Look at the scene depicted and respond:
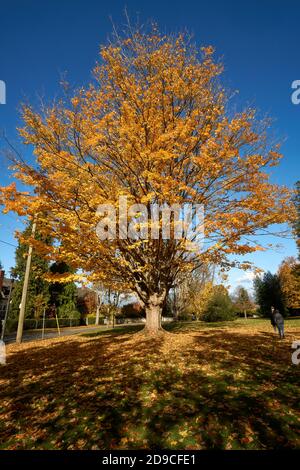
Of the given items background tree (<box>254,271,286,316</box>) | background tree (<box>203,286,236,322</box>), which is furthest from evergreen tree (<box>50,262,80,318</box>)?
background tree (<box>254,271,286,316</box>)

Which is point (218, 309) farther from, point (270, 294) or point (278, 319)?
point (278, 319)

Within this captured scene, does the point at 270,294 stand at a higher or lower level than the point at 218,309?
higher

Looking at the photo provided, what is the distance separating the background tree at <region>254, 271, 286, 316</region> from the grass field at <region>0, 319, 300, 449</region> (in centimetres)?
Answer: 3108

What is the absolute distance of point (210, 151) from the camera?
10523 mm

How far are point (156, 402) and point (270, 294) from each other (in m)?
36.7

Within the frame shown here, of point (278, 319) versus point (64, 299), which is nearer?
point (278, 319)

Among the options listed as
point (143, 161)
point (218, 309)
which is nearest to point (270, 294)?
point (218, 309)

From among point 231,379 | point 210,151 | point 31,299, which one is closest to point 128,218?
point 210,151

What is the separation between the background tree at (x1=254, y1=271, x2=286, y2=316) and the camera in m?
36.6

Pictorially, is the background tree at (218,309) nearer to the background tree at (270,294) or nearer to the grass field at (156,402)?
the background tree at (270,294)

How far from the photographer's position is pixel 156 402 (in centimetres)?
496

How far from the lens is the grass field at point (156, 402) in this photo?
3.77m

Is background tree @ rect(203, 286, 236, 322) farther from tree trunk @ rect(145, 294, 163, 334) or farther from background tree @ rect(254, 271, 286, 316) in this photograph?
tree trunk @ rect(145, 294, 163, 334)

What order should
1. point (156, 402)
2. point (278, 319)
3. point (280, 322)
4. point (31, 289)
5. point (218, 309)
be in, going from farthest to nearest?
point (31, 289) → point (218, 309) → point (278, 319) → point (280, 322) → point (156, 402)
